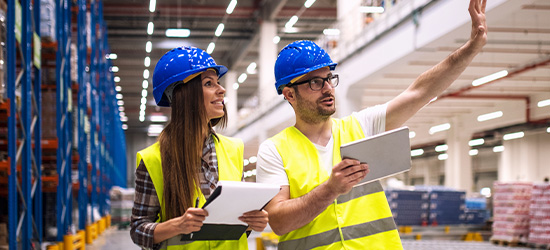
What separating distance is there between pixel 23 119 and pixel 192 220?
16.0 feet

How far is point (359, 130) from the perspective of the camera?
2.69 m

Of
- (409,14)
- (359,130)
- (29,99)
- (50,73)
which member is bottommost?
(359,130)

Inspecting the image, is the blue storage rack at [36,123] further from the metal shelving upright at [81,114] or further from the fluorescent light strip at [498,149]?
the fluorescent light strip at [498,149]

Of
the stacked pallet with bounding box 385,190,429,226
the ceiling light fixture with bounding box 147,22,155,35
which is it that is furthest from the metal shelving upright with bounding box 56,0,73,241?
the ceiling light fixture with bounding box 147,22,155,35

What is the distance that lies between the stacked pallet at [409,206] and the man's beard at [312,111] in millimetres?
14281

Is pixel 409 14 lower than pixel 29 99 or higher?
higher

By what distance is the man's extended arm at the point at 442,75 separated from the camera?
100.0 inches

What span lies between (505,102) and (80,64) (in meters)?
16.9

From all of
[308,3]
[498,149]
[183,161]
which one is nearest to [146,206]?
[183,161]

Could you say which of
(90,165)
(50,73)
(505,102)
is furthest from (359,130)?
(505,102)

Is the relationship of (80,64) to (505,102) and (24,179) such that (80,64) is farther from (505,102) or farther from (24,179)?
(505,102)

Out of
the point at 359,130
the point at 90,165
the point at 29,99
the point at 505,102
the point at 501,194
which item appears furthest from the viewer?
the point at 505,102

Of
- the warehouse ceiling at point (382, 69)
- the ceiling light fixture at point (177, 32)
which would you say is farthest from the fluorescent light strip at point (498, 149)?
the ceiling light fixture at point (177, 32)

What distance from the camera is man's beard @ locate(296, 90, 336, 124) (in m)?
2.65
